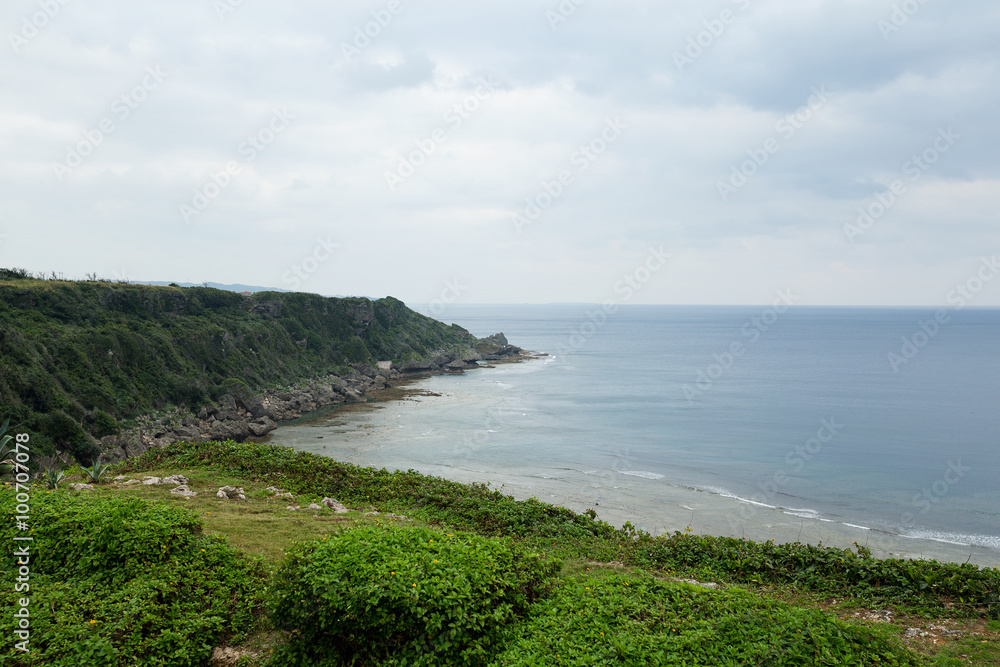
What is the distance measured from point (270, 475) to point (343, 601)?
11.8 meters

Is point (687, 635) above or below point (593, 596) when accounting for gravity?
above

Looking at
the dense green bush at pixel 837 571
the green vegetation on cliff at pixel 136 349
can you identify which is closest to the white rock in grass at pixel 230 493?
the dense green bush at pixel 837 571

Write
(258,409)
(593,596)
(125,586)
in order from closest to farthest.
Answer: (125,586) → (593,596) → (258,409)

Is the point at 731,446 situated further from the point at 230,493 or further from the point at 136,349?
the point at 136,349

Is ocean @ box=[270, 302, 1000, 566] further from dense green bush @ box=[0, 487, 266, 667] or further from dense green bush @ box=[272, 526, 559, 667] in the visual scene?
dense green bush @ box=[0, 487, 266, 667]

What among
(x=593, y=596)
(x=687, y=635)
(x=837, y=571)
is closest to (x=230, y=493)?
(x=593, y=596)

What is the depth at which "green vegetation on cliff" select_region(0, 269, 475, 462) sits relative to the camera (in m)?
30.3

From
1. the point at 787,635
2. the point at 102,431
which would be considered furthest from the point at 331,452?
the point at 787,635

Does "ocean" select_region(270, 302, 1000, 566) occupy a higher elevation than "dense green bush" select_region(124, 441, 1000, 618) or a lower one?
lower

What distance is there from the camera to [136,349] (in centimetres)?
4112

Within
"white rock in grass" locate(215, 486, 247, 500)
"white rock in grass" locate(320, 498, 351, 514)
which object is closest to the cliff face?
"white rock in grass" locate(215, 486, 247, 500)

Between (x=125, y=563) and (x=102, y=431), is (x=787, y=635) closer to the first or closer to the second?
(x=125, y=563)

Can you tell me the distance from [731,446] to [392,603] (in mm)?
33226

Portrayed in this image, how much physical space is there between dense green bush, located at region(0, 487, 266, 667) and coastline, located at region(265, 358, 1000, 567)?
1358cm
